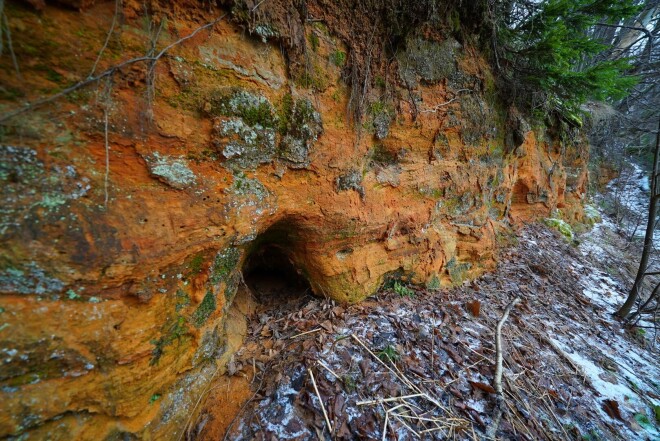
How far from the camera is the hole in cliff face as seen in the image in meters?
3.75

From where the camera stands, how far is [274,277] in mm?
4527

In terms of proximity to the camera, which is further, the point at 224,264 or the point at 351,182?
the point at 351,182

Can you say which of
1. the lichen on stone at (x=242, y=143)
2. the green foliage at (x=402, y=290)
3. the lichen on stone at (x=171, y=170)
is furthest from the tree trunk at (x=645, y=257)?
the lichen on stone at (x=171, y=170)

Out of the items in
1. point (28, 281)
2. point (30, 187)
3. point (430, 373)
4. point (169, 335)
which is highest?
point (30, 187)

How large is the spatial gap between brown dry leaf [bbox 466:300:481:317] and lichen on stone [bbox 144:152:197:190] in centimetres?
430

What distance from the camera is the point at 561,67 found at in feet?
15.3

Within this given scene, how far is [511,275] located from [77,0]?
7244 mm

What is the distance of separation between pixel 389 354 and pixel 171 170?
9.85ft

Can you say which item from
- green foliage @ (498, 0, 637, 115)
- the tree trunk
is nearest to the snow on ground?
the tree trunk

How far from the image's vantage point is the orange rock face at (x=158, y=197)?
58.2 inches

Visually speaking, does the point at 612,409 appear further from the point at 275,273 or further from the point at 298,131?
the point at 298,131

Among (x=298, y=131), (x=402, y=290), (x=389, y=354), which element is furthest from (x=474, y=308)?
(x=298, y=131)

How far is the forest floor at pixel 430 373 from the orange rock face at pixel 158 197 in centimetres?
41

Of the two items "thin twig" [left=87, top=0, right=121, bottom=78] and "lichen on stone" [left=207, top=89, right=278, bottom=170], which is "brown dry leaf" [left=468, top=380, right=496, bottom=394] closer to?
"lichen on stone" [left=207, top=89, right=278, bottom=170]
